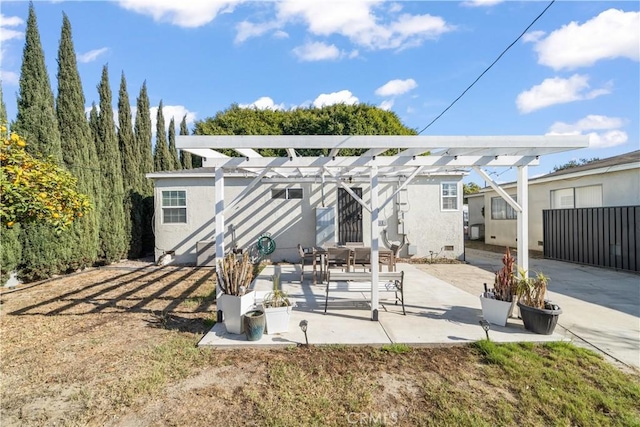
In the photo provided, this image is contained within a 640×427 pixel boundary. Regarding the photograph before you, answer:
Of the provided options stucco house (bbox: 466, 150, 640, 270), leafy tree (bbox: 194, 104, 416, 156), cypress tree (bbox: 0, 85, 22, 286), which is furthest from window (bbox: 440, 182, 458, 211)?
cypress tree (bbox: 0, 85, 22, 286)

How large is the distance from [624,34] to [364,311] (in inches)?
329

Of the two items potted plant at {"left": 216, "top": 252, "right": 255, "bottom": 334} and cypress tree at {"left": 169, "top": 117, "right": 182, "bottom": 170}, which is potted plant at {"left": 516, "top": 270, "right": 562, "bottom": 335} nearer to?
potted plant at {"left": 216, "top": 252, "right": 255, "bottom": 334}

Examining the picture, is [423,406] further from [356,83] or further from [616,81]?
[356,83]

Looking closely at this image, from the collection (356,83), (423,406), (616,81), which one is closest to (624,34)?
(616,81)

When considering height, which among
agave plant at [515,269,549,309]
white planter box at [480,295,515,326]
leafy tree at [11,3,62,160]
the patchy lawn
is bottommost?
the patchy lawn

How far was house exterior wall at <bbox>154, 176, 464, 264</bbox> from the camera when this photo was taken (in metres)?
10.3

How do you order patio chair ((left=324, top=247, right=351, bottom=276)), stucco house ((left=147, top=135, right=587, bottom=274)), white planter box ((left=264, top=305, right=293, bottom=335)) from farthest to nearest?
1. stucco house ((left=147, top=135, right=587, bottom=274))
2. patio chair ((left=324, top=247, right=351, bottom=276))
3. white planter box ((left=264, top=305, right=293, bottom=335))

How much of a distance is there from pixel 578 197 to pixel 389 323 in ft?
36.8

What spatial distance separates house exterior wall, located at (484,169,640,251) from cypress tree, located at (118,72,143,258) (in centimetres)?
1647

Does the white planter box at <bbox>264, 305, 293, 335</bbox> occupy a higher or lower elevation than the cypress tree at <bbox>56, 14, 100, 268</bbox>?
lower

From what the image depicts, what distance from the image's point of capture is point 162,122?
18.4 m

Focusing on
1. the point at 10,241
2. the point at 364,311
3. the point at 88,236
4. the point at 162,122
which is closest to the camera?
the point at 364,311

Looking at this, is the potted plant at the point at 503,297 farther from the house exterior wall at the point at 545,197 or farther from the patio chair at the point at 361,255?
the house exterior wall at the point at 545,197

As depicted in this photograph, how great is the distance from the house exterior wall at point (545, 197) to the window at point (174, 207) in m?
14.0
